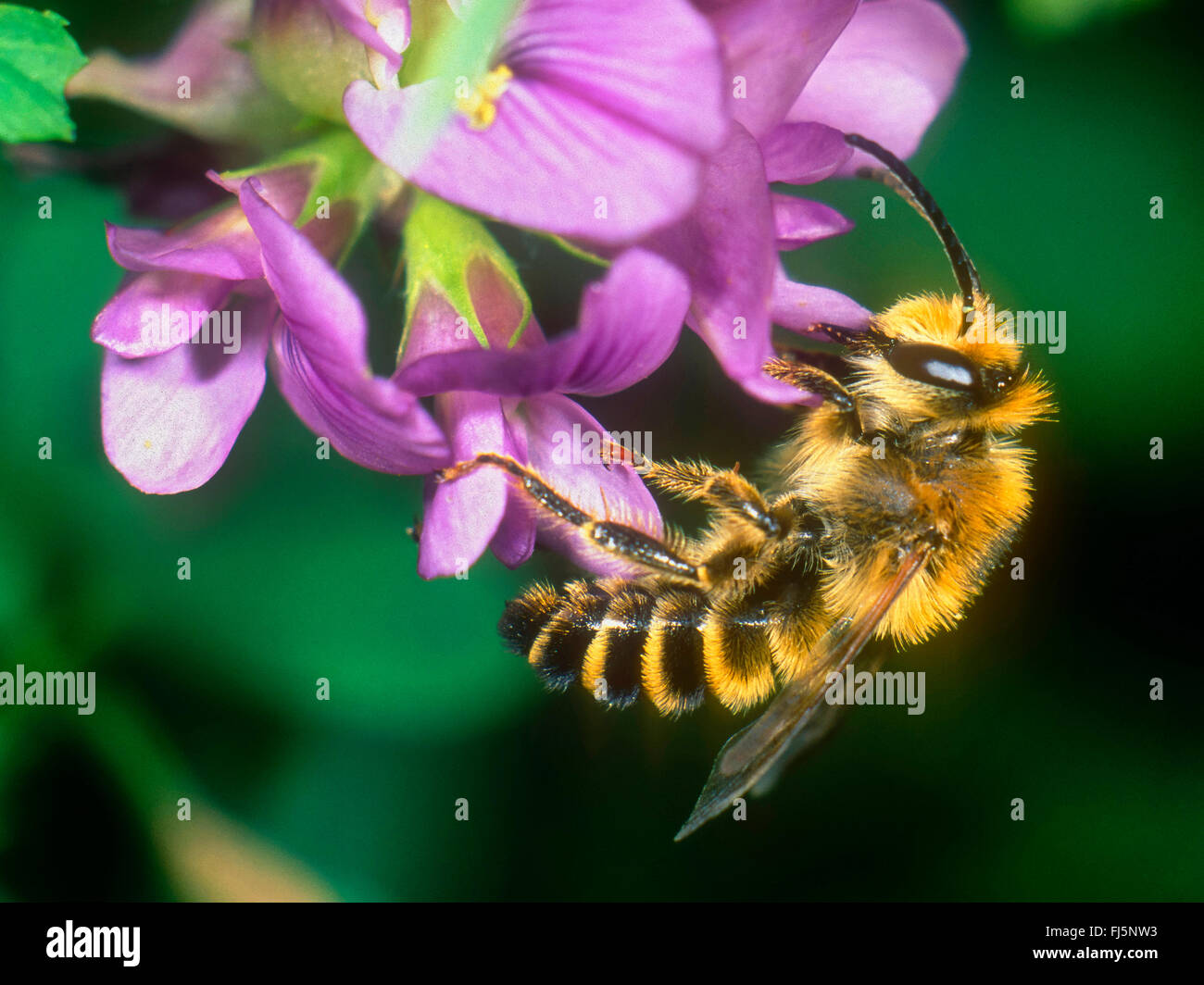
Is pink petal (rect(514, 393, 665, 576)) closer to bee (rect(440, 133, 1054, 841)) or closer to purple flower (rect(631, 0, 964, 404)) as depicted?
bee (rect(440, 133, 1054, 841))

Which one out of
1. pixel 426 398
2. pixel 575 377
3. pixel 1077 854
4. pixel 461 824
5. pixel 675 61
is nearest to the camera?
pixel 675 61

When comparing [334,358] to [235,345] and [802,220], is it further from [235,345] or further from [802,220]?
[802,220]

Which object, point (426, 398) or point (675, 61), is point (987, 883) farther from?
point (675, 61)

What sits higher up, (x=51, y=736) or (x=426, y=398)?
(x=426, y=398)

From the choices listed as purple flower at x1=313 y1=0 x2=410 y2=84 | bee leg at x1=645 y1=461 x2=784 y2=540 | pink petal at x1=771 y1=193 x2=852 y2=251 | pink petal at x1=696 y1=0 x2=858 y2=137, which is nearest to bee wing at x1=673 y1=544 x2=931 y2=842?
bee leg at x1=645 y1=461 x2=784 y2=540

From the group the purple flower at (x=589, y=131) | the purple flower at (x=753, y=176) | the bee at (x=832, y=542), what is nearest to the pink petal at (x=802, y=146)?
the purple flower at (x=753, y=176)

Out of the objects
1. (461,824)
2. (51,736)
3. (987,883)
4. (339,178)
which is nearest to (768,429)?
(339,178)
